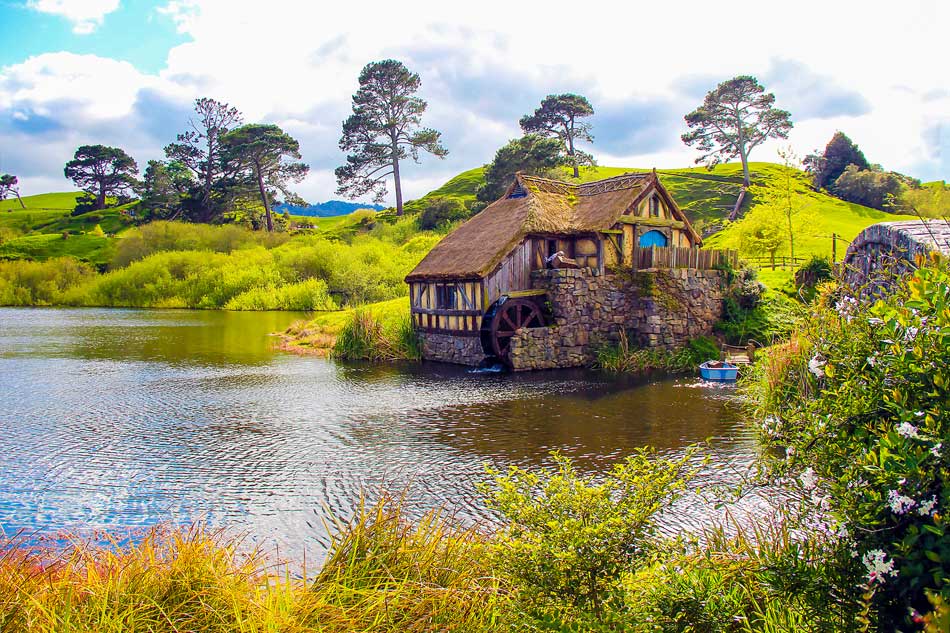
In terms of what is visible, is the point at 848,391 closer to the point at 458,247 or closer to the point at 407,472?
the point at 407,472

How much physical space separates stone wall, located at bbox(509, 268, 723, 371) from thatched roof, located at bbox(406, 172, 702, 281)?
71.1 inches

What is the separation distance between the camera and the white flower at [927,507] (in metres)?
3.21

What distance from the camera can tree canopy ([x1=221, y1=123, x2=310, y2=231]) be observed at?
208ft

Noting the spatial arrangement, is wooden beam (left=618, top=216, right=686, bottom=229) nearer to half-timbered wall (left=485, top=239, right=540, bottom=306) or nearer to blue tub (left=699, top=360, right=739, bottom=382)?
half-timbered wall (left=485, top=239, right=540, bottom=306)

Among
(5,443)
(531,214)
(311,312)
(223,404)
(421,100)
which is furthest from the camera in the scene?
(421,100)

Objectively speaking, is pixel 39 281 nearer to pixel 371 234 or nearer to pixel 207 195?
pixel 207 195

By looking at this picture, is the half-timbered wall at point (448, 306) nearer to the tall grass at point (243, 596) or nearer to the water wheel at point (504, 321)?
the water wheel at point (504, 321)

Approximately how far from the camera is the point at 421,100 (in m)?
66.3

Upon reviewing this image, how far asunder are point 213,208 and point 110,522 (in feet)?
216

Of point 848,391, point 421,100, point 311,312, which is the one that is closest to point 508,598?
point 848,391

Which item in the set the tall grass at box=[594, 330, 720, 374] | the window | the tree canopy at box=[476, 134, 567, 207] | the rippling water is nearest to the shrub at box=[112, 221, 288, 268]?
the tree canopy at box=[476, 134, 567, 207]

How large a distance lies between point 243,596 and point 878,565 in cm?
430

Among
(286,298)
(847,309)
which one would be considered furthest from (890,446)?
(286,298)

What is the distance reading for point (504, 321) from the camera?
2309 cm
